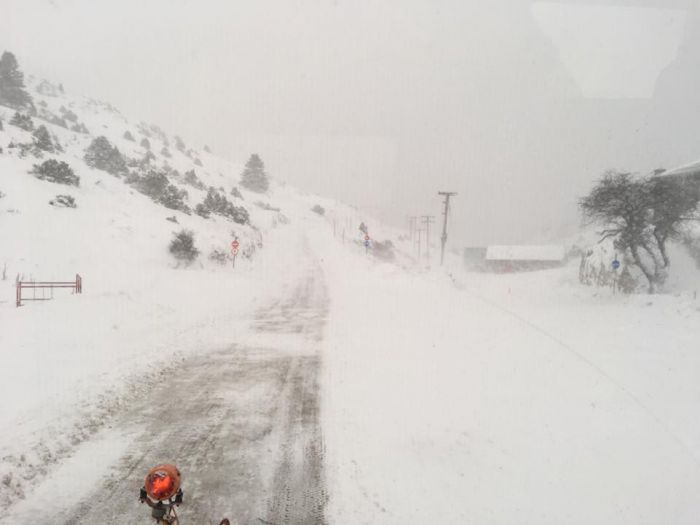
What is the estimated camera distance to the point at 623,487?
5699 millimetres

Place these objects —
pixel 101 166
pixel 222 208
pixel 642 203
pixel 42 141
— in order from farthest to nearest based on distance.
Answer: pixel 222 208 → pixel 101 166 → pixel 42 141 → pixel 642 203

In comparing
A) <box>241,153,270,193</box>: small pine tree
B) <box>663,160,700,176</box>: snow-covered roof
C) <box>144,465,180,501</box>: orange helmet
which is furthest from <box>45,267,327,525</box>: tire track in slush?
<box>241,153,270,193</box>: small pine tree

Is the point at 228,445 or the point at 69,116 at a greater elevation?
the point at 69,116

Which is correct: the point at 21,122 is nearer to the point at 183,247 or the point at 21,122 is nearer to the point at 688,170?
the point at 183,247

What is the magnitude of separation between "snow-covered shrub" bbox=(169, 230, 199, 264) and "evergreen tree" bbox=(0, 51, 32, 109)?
4497cm

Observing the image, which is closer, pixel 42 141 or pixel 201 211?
pixel 42 141

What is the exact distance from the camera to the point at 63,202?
80.5ft

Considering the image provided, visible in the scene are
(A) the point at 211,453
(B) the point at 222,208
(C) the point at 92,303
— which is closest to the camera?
(A) the point at 211,453

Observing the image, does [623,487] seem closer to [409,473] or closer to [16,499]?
[409,473]

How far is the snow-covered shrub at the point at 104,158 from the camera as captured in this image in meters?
41.5

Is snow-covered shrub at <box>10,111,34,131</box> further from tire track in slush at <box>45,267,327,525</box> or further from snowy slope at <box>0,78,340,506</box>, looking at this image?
tire track in slush at <box>45,267,327,525</box>

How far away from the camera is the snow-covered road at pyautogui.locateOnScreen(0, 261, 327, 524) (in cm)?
464

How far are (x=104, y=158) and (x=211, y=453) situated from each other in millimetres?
44529

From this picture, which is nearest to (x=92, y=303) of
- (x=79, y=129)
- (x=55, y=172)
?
(x=55, y=172)
